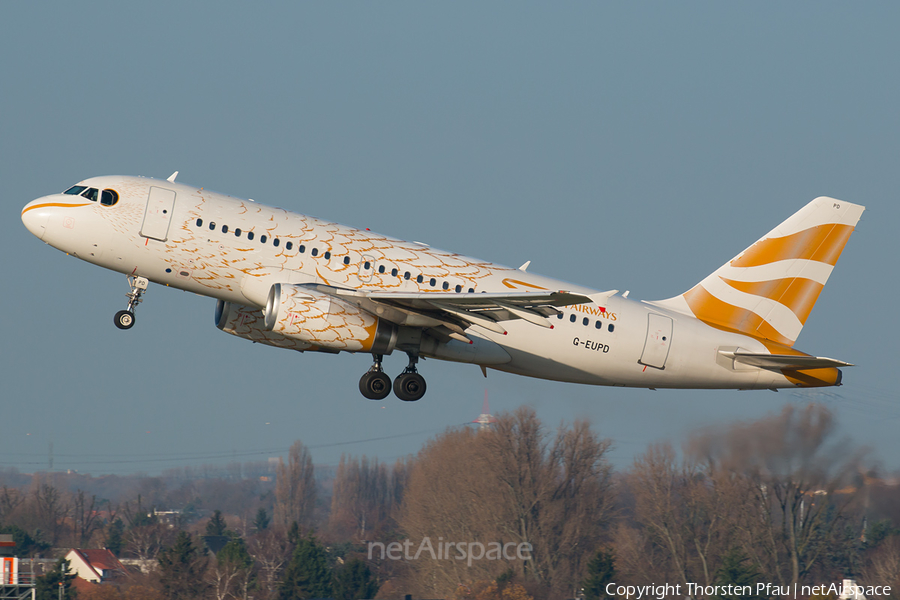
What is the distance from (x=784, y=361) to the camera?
1266 inches

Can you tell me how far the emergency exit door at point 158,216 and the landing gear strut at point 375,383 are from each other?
776cm

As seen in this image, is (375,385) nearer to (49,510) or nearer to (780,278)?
(780,278)

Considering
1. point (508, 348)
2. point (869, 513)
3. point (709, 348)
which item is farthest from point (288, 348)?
point (869, 513)

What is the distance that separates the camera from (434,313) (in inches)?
1206

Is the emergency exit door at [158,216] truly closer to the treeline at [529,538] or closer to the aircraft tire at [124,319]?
the aircraft tire at [124,319]

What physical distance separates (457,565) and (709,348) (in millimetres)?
61823

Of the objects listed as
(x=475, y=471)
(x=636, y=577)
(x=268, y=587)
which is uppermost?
(x=475, y=471)

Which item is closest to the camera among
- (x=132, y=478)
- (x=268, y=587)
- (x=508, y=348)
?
(x=508, y=348)

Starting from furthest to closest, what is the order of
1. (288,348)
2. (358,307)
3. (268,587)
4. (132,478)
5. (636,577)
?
(132,478)
(268,587)
(636,577)
(288,348)
(358,307)

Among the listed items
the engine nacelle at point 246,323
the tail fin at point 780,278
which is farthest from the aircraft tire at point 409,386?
the tail fin at point 780,278

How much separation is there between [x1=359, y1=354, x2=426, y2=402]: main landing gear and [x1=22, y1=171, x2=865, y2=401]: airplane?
0.05 m

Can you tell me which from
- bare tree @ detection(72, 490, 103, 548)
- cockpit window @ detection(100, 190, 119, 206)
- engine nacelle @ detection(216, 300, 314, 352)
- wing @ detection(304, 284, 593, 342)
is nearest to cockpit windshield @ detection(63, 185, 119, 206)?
cockpit window @ detection(100, 190, 119, 206)

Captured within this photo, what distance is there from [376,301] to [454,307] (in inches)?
93.0

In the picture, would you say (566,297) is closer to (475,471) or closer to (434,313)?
(434,313)
